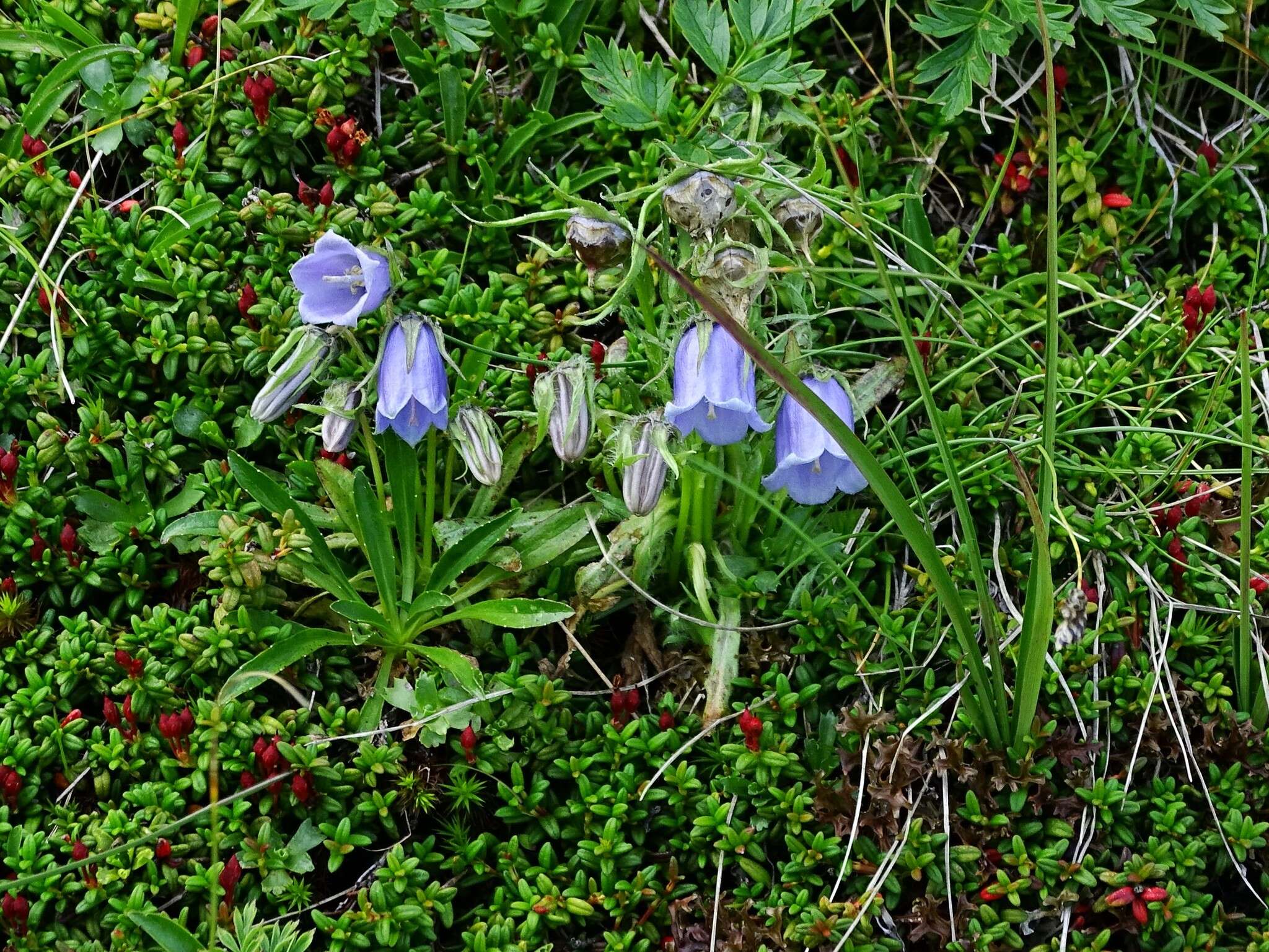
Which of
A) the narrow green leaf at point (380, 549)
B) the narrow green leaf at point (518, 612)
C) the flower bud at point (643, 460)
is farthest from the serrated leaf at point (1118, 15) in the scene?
the narrow green leaf at point (380, 549)

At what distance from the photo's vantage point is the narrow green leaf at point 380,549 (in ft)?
8.70

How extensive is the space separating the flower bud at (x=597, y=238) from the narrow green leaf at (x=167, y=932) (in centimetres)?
147

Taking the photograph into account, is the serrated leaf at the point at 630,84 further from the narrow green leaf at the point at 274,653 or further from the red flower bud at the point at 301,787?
the red flower bud at the point at 301,787

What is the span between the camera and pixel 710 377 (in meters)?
2.33

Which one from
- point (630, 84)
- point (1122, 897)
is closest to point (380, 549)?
point (630, 84)

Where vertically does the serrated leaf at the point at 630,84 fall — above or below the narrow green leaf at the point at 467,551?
above

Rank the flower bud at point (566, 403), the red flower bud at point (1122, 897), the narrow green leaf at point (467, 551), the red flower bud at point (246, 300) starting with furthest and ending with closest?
the red flower bud at point (246, 300)
the narrow green leaf at point (467, 551)
the flower bud at point (566, 403)
the red flower bud at point (1122, 897)

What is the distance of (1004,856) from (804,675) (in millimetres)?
540

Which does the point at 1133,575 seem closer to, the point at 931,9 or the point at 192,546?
the point at 931,9

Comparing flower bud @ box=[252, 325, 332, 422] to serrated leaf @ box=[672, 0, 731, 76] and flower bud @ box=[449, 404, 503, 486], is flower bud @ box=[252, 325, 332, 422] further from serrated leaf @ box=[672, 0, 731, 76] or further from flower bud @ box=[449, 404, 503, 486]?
serrated leaf @ box=[672, 0, 731, 76]

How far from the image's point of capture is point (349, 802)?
→ 2.59 meters

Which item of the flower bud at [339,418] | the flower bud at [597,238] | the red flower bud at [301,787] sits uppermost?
the flower bud at [597,238]

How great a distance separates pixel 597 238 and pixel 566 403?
33cm

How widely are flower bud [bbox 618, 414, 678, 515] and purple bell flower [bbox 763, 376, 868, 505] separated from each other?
9.2 inches
